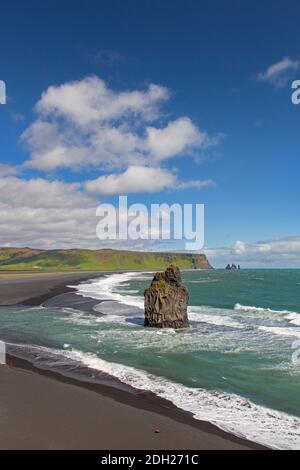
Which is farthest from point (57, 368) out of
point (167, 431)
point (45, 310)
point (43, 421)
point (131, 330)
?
point (45, 310)

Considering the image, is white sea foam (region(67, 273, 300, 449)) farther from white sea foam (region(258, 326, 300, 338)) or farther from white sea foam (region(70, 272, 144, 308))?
Result: white sea foam (region(70, 272, 144, 308))

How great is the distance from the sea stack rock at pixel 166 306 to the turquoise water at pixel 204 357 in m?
1.32

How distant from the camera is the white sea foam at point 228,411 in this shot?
42.8 feet

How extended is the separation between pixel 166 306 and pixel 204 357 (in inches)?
436

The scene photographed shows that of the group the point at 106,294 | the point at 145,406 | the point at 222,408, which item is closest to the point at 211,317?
the point at 222,408

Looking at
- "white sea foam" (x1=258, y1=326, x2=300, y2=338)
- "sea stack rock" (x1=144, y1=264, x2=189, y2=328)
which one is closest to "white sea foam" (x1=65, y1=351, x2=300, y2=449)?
"sea stack rock" (x1=144, y1=264, x2=189, y2=328)

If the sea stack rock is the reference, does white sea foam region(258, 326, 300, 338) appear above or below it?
below

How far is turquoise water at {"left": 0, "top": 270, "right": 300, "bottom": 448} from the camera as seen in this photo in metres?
15.2

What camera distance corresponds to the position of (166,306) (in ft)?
114

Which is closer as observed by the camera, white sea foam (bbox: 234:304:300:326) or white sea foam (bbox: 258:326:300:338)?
white sea foam (bbox: 258:326:300:338)

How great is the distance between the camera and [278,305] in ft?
188

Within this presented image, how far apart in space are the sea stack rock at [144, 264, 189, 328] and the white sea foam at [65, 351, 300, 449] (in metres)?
14.2

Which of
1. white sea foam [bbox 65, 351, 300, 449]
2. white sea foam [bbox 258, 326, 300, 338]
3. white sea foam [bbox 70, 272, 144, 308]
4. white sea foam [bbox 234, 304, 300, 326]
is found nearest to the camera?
white sea foam [bbox 65, 351, 300, 449]

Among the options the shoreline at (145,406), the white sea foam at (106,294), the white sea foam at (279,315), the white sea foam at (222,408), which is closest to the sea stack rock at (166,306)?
the white sea foam at (222,408)
